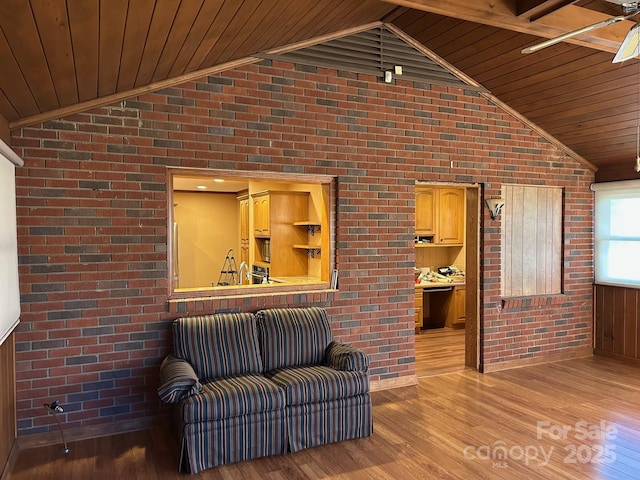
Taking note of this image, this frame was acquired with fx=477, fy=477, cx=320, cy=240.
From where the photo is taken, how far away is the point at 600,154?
5.41 meters

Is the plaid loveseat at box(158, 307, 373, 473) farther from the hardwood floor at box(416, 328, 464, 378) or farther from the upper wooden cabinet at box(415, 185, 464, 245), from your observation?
the upper wooden cabinet at box(415, 185, 464, 245)

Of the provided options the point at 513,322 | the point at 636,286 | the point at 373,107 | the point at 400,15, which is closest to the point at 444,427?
the point at 513,322

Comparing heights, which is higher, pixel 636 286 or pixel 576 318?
pixel 636 286

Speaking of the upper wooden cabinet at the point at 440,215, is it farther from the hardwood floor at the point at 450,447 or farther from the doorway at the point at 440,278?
the hardwood floor at the point at 450,447

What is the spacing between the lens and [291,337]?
12.3 feet

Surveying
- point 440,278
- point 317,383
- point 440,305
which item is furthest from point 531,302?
point 317,383

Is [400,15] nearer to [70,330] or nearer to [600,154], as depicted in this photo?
[600,154]

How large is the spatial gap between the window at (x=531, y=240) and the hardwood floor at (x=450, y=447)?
128 cm

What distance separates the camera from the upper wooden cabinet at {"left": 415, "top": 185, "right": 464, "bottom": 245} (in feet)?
23.8

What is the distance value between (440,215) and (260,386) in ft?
16.0

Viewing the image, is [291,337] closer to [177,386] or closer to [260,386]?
[260,386]

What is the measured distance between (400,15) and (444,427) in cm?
355

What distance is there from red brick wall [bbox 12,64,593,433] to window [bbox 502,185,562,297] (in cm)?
17

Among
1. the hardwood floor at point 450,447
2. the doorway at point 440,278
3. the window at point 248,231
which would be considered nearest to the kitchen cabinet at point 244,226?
the window at point 248,231
